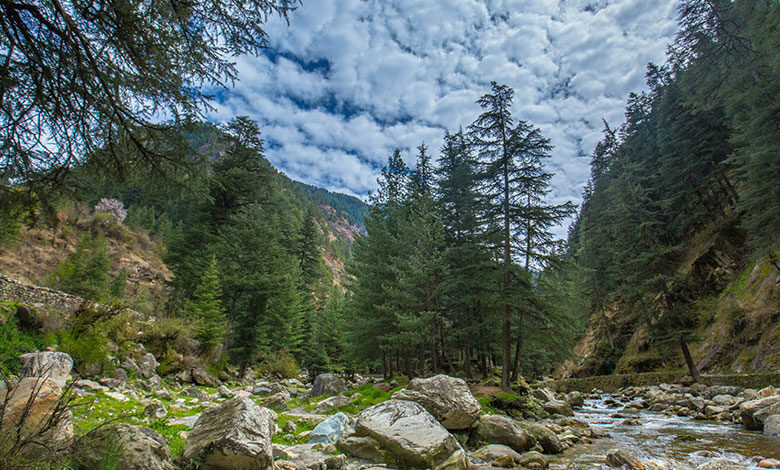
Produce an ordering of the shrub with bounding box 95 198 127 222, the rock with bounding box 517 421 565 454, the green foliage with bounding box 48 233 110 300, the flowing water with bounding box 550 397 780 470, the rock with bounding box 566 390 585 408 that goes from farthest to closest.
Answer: the shrub with bounding box 95 198 127 222
the green foliage with bounding box 48 233 110 300
the rock with bounding box 566 390 585 408
the rock with bounding box 517 421 565 454
the flowing water with bounding box 550 397 780 470

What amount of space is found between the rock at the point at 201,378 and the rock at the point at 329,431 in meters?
9.55

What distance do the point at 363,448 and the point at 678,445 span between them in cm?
759

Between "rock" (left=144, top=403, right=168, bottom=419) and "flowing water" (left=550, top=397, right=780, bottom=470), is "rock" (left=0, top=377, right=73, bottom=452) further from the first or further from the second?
"flowing water" (left=550, top=397, right=780, bottom=470)

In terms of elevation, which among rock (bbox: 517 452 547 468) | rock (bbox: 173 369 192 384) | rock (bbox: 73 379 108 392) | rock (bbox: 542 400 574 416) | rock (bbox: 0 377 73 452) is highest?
rock (bbox: 0 377 73 452)

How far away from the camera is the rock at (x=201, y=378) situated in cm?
1411

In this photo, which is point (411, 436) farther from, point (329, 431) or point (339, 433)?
point (329, 431)

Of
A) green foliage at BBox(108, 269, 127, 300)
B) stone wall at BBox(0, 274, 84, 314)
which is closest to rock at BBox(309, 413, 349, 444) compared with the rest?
stone wall at BBox(0, 274, 84, 314)

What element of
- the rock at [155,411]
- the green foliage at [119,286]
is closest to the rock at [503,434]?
the rock at [155,411]

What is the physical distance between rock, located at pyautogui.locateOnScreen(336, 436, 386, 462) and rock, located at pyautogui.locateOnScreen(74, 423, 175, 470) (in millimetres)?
3339

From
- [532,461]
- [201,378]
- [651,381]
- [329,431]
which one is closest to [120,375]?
[201,378]

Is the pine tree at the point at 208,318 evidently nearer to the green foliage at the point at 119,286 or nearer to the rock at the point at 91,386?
the rock at the point at 91,386

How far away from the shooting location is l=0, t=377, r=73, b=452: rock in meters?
2.55

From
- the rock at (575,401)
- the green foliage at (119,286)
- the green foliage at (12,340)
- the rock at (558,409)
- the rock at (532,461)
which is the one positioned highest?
the green foliage at (119,286)

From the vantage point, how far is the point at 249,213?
25656mm
